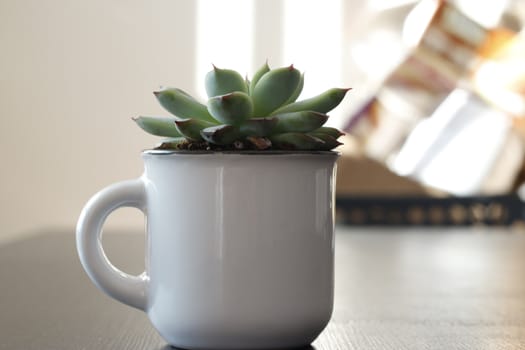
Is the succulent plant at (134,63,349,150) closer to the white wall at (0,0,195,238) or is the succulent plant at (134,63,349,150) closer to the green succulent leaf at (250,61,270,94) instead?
the green succulent leaf at (250,61,270,94)

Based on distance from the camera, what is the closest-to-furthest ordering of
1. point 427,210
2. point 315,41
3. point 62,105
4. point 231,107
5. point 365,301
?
point 231,107
point 365,301
point 427,210
point 62,105
point 315,41

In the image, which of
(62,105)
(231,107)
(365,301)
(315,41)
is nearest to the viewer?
(231,107)

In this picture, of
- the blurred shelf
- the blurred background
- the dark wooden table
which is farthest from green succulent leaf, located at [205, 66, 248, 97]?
the blurred background

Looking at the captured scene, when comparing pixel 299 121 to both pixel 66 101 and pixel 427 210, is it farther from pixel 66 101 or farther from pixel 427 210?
pixel 66 101

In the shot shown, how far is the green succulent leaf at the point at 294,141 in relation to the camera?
424 mm

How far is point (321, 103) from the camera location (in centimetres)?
43

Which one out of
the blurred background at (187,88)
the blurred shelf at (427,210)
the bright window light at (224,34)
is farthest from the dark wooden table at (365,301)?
the bright window light at (224,34)

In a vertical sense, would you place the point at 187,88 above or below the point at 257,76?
below

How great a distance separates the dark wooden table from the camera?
504 mm

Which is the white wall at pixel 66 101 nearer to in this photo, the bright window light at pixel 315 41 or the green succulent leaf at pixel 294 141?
the bright window light at pixel 315 41

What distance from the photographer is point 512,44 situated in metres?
3.12

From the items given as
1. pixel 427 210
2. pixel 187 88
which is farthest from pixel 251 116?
pixel 187 88

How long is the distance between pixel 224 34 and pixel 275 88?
279 centimetres

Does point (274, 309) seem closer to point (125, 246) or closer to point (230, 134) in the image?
point (230, 134)
